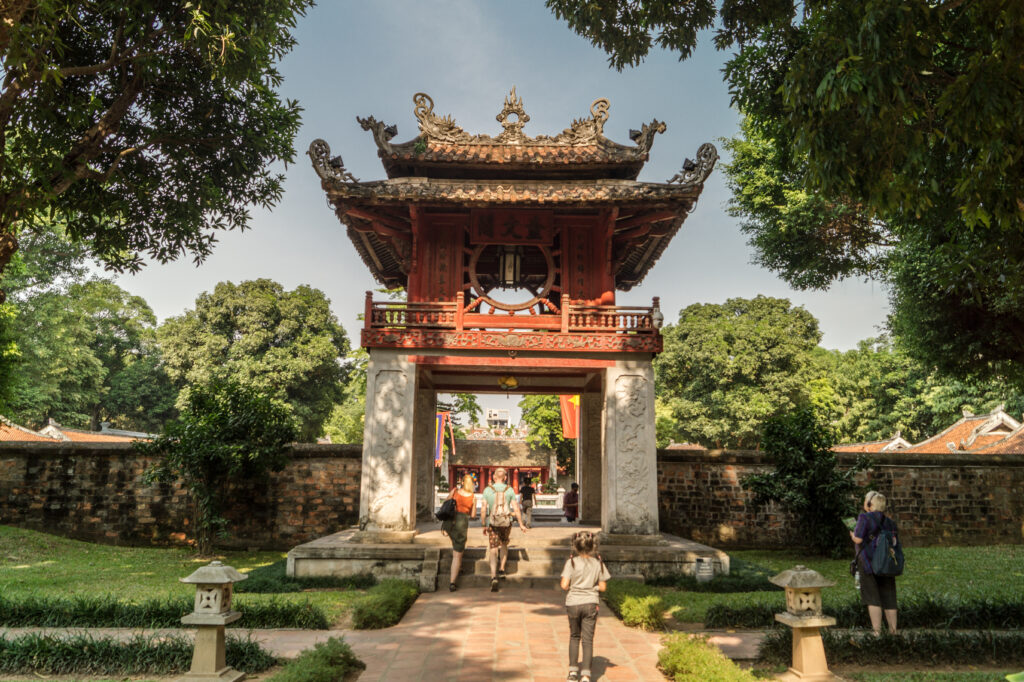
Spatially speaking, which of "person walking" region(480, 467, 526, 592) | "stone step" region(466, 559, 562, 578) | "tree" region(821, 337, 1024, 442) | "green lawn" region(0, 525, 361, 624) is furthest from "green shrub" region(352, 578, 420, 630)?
"tree" region(821, 337, 1024, 442)

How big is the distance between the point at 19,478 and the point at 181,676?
13.4 meters

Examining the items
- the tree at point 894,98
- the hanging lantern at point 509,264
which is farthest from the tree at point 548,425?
the tree at point 894,98

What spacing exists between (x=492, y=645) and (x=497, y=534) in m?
3.19

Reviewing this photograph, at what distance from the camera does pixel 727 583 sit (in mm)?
10125

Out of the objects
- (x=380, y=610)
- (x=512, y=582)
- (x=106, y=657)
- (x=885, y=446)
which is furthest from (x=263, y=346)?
(x=885, y=446)

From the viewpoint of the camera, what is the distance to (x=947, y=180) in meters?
7.16

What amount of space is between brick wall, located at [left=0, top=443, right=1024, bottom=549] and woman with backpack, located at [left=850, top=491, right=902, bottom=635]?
8.94m

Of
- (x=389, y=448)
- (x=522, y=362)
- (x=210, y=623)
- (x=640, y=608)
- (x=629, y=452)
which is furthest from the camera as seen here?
(x=522, y=362)

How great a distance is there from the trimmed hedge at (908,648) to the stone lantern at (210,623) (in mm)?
5181

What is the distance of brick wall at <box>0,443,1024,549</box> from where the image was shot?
15.7 m

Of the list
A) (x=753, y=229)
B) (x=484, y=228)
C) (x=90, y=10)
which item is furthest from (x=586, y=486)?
(x=90, y=10)

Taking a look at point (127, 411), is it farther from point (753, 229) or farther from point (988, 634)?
point (988, 634)

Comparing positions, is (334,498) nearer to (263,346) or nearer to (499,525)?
(499,525)

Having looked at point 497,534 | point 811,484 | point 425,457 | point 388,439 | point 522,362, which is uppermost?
point 522,362
